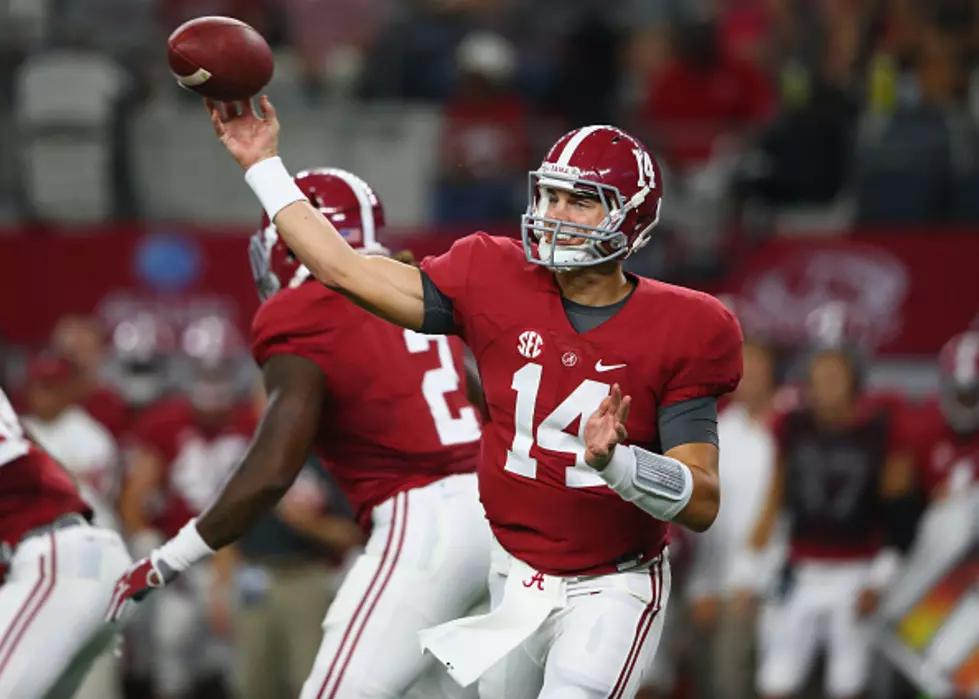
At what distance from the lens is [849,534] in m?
7.27

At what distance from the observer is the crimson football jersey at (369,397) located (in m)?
4.41

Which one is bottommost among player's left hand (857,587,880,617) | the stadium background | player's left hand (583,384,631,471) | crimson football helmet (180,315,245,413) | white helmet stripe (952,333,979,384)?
player's left hand (857,587,880,617)

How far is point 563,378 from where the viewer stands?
3.82 m

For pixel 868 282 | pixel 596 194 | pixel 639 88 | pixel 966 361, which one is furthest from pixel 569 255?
pixel 639 88

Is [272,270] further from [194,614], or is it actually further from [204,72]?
[194,614]

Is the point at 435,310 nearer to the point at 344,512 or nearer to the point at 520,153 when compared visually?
the point at 344,512

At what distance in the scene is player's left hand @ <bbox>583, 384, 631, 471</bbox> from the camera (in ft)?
11.3

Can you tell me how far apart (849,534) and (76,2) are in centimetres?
580

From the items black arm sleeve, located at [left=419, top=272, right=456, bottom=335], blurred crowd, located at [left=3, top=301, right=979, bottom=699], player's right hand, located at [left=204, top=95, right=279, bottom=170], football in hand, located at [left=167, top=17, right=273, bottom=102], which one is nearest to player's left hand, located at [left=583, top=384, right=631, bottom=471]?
black arm sleeve, located at [left=419, top=272, right=456, bottom=335]

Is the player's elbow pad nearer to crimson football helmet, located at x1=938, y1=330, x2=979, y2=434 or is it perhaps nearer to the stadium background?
crimson football helmet, located at x1=938, y1=330, x2=979, y2=434

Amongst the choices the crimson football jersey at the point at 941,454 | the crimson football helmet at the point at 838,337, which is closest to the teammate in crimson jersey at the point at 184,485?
the crimson football helmet at the point at 838,337

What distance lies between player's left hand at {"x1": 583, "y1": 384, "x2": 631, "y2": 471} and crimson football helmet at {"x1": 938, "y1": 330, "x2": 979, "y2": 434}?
13.4ft

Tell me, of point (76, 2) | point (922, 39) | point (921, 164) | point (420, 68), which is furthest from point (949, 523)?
point (76, 2)

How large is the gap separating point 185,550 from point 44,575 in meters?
0.42
